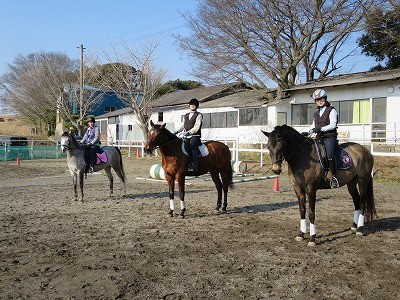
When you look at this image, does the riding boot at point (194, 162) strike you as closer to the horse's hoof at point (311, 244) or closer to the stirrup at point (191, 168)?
the stirrup at point (191, 168)

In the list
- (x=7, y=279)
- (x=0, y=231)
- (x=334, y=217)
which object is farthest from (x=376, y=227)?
(x=0, y=231)

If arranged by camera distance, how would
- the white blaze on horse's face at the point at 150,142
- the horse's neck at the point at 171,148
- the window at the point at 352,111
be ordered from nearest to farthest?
the white blaze on horse's face at the point at 150,142 → the horse's neck at the point at 171,148 → the window at the point at 352,111

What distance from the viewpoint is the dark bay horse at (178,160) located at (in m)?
8.60

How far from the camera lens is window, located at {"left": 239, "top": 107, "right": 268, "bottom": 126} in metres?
30.5

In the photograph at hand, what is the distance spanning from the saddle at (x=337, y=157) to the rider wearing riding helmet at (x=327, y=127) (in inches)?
2.8

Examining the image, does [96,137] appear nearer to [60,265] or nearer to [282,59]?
[60,265]

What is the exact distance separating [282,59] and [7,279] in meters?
27.7

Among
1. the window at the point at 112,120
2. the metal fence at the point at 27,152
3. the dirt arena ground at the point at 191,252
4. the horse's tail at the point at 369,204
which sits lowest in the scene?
the dirt arena ground at the point at 191,252

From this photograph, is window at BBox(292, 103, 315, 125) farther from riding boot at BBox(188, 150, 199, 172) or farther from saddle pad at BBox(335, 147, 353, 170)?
saddle pad at BBox(335, 147, 353, 170)

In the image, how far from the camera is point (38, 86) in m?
50.6

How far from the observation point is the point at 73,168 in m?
11.1

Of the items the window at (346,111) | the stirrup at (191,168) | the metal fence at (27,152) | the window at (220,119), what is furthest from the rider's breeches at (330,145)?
the metal fence at (27,152)

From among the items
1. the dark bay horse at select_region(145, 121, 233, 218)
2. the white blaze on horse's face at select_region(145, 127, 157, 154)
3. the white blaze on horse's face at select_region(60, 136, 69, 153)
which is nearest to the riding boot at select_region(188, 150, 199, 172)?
the dark bay horse at select_region(145, 121, 233, 218)

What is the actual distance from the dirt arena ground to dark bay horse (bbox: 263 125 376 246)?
427mm
